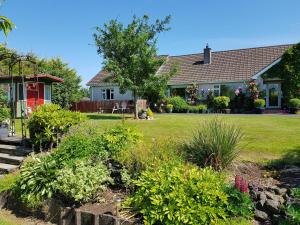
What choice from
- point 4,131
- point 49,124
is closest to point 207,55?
point 4,131

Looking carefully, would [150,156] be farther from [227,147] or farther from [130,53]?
[130,53]

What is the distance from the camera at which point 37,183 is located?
6.20 meters

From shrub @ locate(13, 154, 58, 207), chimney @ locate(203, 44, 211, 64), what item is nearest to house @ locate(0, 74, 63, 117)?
shrub @ locate(13, 154, 58, 207)

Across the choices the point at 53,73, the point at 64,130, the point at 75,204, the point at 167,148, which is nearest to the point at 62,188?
the point at 75,204

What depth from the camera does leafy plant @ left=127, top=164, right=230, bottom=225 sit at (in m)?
4.43

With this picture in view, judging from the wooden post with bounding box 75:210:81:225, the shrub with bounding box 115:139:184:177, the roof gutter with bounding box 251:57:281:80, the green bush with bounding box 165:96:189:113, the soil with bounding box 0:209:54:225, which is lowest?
the soil with bounding box 0:209:54:225

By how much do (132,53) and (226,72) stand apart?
51.0ft

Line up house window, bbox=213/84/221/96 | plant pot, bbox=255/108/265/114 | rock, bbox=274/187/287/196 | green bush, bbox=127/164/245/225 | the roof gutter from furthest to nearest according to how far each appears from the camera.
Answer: house window, bbox=213/84/221/96 → the roof gutter → plant pot, bbox=255/108/265/114 → rock, bbox=274/187/287/196 → green bush, bbox=127/164/245/225

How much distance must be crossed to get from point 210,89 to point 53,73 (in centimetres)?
1446

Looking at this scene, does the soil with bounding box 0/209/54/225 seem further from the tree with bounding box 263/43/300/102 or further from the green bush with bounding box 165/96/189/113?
the tree with bounding box 263/43/300/102

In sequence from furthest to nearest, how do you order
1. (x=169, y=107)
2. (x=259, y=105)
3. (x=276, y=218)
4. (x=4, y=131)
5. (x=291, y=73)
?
(x=169, y=107)
(x=291, y=73)
(x=259, y=105)
(x=4, y=131)
(x=276, y=218)

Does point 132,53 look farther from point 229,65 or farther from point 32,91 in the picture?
point 229,65

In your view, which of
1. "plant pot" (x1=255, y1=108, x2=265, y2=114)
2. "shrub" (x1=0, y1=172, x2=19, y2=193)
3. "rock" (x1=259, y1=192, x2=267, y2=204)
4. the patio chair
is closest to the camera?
"rock" (x1=259, y1=192, x2=267, y2=204)

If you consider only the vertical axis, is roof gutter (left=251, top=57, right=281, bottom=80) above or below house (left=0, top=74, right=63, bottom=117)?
above
